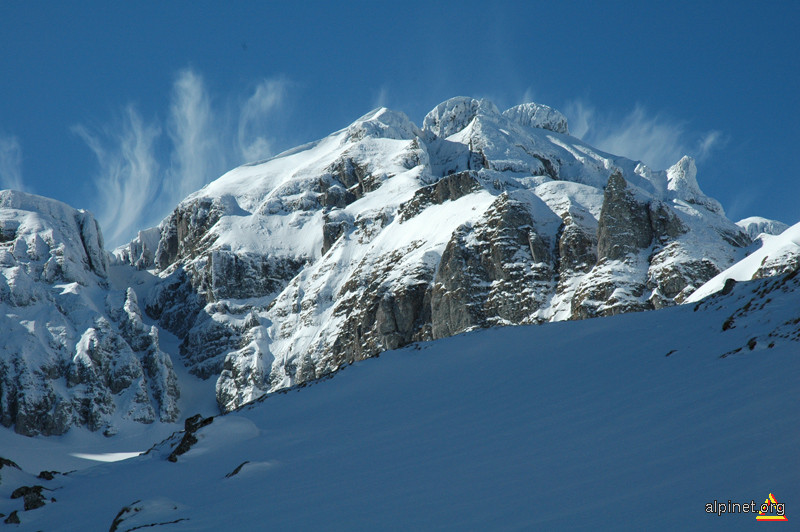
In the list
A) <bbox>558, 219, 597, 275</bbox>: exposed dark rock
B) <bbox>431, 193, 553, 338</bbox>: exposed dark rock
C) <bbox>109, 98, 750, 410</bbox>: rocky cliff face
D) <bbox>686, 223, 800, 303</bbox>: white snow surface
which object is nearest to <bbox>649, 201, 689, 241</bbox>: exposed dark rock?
<bbox>109, 98, 750, 410</bbox>: rocky cliff face

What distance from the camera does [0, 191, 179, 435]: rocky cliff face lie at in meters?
118

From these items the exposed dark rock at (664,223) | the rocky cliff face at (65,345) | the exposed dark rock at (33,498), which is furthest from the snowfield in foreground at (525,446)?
the rocky cliff face at (65,345)

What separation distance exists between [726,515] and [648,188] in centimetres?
19922

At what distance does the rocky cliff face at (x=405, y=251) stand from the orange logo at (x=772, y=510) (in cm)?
7430

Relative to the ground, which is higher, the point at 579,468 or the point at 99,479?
the point at 99,479

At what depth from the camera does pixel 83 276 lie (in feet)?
497

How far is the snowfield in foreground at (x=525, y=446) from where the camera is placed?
949 centimetres

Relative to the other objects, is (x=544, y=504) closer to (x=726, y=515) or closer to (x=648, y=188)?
(x=726, y=515)

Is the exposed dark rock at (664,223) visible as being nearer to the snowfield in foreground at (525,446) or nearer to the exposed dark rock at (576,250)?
the exposed dark rock at (576,250)

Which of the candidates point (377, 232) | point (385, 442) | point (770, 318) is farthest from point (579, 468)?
point (377, 232)

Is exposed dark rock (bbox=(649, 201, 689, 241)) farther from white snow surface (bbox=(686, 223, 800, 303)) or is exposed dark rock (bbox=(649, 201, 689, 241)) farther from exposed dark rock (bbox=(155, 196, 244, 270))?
exposed dark rock (bbox=(155, 196, 244, 270))

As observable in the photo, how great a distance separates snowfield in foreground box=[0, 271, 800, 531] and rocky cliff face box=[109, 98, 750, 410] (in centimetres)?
5983

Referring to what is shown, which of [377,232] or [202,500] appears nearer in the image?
[202,500]

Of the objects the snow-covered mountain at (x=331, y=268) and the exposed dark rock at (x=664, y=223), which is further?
the snow-covered mountain at (x=331, y=268)
